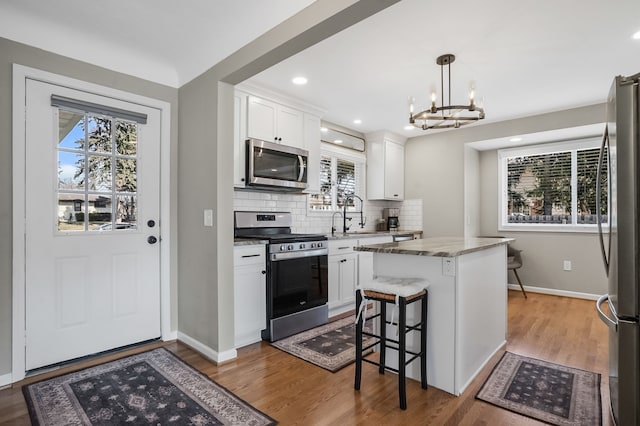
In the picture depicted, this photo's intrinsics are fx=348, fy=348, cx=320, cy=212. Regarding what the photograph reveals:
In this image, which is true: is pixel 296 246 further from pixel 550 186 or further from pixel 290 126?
pixel 550 186

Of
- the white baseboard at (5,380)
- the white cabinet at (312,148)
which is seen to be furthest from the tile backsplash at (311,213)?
the white baseboard at (5,380)

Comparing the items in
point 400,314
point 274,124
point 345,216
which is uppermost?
point 274,124

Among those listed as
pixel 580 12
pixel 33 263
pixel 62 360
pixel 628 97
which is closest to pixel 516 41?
pixel 580 12

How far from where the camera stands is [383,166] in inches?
206

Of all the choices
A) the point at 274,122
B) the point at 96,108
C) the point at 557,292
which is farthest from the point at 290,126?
the point at 557,292

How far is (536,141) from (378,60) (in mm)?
3296

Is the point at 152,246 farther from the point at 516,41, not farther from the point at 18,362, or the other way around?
the point at 516,41

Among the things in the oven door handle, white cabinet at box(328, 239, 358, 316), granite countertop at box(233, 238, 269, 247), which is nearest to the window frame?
white cabinet at box(328, 239, 358, 316)

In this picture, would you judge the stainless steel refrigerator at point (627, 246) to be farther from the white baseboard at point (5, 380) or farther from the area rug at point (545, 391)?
the white baseboard at point (5, 380)

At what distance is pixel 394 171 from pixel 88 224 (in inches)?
162

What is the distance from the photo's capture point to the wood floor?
193 cm

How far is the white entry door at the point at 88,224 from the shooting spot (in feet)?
8.09

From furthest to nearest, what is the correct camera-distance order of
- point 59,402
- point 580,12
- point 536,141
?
point 536,141, point 580,12, point 59,402

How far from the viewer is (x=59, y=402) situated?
2068 millimetres
